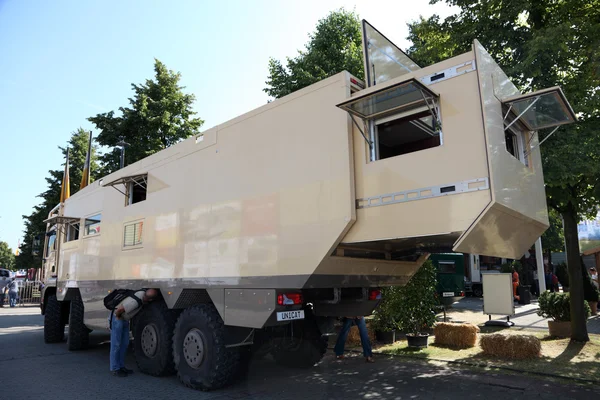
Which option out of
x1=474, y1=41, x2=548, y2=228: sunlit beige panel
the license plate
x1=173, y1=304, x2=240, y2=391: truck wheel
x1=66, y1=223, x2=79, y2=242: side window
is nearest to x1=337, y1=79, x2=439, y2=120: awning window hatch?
x1=474, y1=41, x2=548, y2=228: sunlit beige panel

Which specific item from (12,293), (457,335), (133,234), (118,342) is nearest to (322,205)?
(133,234)

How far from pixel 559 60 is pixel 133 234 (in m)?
8.88

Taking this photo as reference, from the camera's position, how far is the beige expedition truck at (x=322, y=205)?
4.45 meters

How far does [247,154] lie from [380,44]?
8.06 ft

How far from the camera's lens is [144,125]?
22.4 meters

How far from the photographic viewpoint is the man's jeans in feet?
24.1

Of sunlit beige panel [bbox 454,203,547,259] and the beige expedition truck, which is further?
the beige expedition truck

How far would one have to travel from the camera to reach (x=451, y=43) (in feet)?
30.1

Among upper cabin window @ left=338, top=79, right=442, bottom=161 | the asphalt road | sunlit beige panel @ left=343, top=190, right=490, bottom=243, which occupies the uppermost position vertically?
upper cabin window @ left=338, top=79, right=442, bottom=161

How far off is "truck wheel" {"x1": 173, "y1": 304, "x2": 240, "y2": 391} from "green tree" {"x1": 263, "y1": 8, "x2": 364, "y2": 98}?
10959mm

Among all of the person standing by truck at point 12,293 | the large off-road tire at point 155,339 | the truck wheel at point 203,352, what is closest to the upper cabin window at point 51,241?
the large off-road tire at point 155,339

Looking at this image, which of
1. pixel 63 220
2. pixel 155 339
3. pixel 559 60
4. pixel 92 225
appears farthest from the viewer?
pixel 63 220

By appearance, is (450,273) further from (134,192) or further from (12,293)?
(12,293)

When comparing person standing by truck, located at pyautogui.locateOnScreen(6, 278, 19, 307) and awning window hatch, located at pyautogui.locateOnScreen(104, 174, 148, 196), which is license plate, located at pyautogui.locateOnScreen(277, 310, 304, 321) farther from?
person standing by truck, located at pyautogui.locateOnScreen(6, 278, 19, 307)
